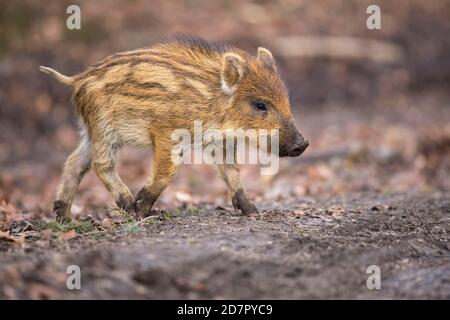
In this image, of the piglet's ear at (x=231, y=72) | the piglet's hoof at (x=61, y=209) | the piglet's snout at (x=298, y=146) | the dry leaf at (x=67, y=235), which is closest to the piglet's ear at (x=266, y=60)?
the piglet's ear at (x=231, y=72)

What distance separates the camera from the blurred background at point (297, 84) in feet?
36.0

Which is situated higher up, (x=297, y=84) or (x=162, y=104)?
(x=297, y=84)

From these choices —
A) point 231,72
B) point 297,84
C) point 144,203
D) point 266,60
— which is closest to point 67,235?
point 144,203

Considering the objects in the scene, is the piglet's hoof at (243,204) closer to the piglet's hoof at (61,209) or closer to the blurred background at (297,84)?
the piglet's hoof at (61,209)

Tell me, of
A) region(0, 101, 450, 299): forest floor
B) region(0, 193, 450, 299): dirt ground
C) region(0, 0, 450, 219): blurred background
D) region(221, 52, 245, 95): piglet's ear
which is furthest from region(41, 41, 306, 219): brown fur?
region(0, 0, 450, 219): blurred background

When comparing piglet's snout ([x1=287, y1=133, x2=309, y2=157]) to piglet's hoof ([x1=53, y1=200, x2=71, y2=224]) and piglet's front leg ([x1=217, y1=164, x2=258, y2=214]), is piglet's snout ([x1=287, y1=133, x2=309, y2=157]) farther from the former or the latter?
piglet's hoof ([x1=53, y1=200, x2=71, y2=224])

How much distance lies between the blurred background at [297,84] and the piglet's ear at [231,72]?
2.88 m

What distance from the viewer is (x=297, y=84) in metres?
15.6

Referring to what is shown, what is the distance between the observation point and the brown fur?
6.82 metres

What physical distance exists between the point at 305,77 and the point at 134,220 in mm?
9932

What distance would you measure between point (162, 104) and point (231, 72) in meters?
0.75

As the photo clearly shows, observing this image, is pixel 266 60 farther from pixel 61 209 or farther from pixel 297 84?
pixel 297 84

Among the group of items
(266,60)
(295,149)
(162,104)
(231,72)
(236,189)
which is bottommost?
(236,189)
